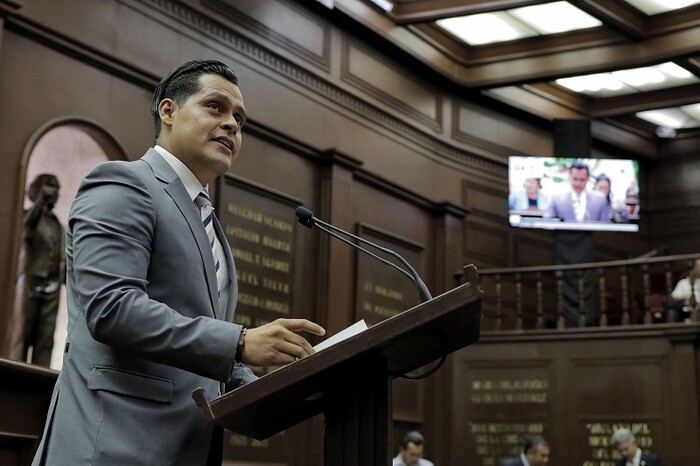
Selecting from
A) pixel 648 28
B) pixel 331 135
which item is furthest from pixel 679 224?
pixel 331 135

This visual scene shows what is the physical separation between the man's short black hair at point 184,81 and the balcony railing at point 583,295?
26.1ft

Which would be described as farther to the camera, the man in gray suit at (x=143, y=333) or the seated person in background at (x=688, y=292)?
the seated person in background at (x=688, y=292)

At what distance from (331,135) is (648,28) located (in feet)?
11.9

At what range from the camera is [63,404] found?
5.48ft

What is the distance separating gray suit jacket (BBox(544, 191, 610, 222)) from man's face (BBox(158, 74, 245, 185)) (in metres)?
9.05

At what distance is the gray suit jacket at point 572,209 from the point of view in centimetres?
1068

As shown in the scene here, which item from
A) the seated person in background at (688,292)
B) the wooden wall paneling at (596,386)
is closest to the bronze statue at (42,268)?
the wooden wall paneling at (596,386)

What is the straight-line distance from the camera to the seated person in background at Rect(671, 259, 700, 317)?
9172mm

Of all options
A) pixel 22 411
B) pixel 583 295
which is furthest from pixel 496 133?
pixel 22 411

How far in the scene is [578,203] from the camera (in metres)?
10.7

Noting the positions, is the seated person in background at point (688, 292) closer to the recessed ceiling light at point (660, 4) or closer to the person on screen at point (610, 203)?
the person on screen at point (610, 203)

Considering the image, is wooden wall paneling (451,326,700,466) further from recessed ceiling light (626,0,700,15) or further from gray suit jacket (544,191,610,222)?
recessed ceiling light (626,0,700,15)

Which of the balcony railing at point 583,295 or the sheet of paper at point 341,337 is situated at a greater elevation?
the balcony railing at point 583,295

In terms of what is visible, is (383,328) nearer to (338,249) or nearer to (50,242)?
(50,242)
